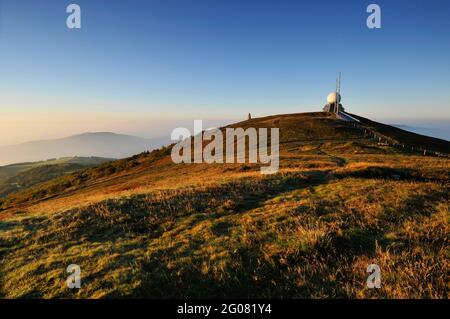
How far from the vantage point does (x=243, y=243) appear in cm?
931

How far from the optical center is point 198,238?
10.4m

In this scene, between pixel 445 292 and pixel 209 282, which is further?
pixel 209 282

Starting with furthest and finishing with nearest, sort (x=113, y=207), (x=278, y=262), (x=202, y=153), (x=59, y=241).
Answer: (x=202, y=153) → (x=113, y=207) → (x=59, y=241) → (x=278, y=262)

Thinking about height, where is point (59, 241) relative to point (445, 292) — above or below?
below

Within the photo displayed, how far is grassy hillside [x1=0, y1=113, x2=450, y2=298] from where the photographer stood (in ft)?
23.1

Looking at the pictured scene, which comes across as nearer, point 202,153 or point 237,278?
point 237,278

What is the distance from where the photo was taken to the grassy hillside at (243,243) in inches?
277
